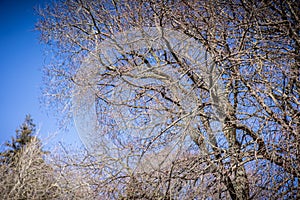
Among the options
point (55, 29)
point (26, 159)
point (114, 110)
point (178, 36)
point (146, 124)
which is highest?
point (55, 29)

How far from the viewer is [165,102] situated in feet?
12.5

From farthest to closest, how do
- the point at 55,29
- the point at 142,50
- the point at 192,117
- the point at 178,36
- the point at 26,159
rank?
the point at 26,159, the point at 55,29, the point at 142,50, the point at 178,36, the point at 192,117

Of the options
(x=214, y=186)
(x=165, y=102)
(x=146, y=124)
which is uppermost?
(x=165, y=102)

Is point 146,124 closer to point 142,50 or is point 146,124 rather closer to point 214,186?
point 214,186

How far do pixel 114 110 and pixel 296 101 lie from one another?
6.72ft

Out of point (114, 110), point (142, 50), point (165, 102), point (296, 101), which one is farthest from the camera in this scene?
point (142, 50)

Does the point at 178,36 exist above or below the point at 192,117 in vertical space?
above

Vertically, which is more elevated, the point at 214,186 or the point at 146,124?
the point at 146,124

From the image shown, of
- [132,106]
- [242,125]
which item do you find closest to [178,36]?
[132,106]

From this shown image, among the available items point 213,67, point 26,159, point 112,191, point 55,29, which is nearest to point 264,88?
point 213,67

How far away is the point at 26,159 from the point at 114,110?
8.25 m

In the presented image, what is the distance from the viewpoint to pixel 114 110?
357 centimetres

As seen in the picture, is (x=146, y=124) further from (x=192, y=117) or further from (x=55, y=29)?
(x=55, y=29)

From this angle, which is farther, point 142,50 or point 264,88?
→ point 142,50
